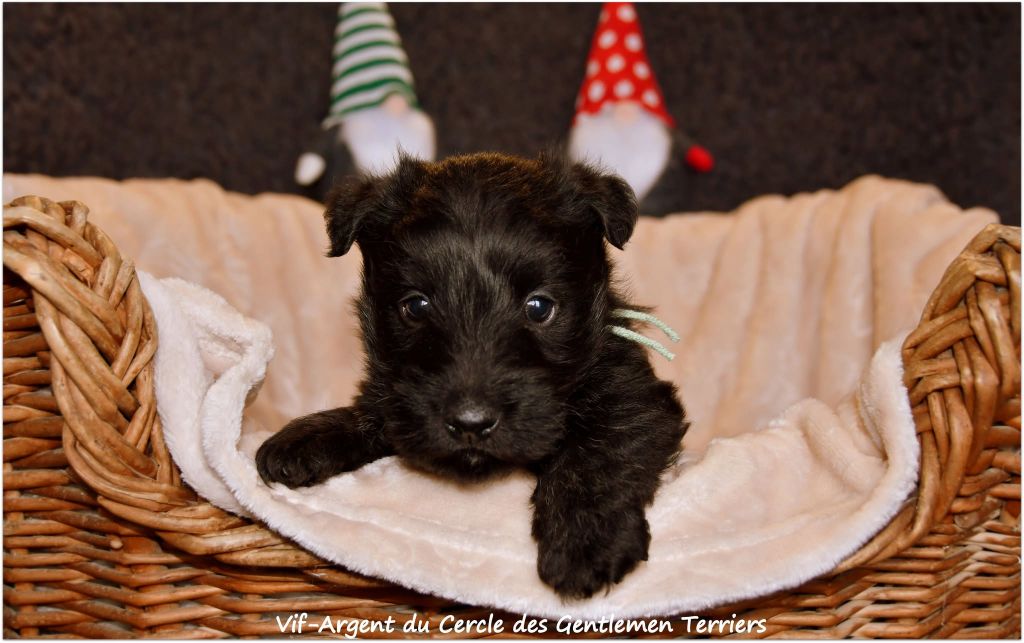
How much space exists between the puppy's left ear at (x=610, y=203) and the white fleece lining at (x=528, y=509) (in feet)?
1.94

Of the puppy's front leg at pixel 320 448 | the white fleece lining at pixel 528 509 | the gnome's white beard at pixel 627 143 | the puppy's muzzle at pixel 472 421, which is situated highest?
the puppy's muzzle at pixel 472 421

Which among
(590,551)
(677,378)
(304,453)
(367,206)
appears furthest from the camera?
(677,378)

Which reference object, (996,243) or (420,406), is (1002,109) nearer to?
(996,243)

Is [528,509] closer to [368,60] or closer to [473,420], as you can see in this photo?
[473,420]

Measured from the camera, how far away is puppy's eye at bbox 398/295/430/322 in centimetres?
205

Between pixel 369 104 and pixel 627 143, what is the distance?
129cm

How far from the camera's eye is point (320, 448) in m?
2.13

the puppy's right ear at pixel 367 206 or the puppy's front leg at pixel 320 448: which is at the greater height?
the puppy's right ear at pixel 367 206

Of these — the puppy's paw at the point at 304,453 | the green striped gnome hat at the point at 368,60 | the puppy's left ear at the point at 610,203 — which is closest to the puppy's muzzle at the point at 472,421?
the puppy's paw at the point at 304,453

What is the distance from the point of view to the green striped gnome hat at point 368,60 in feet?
13.4

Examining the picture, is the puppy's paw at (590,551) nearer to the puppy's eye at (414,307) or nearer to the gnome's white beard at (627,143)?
the puppy's eye at (414,307)

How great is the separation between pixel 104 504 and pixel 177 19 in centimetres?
340

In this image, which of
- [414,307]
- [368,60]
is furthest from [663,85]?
[414,307]

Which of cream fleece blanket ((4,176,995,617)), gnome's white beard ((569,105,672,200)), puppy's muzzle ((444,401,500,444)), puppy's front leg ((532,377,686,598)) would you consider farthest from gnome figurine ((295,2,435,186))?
puppy's muzzle ((444,401,500,444))
